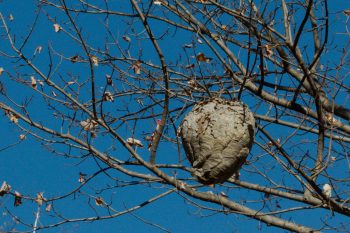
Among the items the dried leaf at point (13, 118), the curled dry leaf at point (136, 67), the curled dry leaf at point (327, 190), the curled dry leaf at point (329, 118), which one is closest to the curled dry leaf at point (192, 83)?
the curled dry leaf at point (136, 67)

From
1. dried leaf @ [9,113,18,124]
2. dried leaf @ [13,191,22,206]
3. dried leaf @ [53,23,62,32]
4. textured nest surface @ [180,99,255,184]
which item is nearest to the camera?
textured nest surface @ [180,99,255,184]

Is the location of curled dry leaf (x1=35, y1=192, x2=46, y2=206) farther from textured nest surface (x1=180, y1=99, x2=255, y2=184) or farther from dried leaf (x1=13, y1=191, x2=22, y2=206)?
Result: textured nest surface (x1=180, y1=99, x2=255, y2=184)

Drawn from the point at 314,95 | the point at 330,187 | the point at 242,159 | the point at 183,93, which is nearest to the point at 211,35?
the point at 183,93

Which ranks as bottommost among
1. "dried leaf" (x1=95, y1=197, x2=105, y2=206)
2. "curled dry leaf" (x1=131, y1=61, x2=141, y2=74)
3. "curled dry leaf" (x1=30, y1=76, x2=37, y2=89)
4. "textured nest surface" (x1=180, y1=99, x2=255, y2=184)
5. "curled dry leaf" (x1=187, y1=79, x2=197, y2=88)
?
"textured nest surface" (x1=180, y1=99, x2=255, y2=184)

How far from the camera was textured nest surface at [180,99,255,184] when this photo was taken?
14.4ft

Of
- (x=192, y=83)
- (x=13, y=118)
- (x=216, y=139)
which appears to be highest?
(x=192, y=83)

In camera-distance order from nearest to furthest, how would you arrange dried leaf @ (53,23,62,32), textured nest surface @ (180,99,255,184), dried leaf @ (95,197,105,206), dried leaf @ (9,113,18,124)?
textured nest surface @ (180,99,255,184) → dried leaf @ (9,113,18,124) → dried leaf @ (95,197,105,206) → dried leaf @ (53,23,62,32)

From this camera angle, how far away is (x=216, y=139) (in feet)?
14.4

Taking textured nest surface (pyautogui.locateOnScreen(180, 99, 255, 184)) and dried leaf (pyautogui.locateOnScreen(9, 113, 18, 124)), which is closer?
textured nest surface (pyautogui.locateOnScreen(180, 99, 255, 184))

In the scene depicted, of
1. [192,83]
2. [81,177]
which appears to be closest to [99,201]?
[81,177]

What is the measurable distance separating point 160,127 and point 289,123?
219 cm

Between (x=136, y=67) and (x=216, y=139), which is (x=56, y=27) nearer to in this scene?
(x=136, y=67)

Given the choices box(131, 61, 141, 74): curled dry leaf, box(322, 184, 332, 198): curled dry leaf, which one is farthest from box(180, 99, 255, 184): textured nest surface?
box(131, 61, 141, 74): curled dry leaf

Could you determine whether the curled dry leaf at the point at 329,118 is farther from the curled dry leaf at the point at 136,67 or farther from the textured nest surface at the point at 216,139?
the curled dry leaf at the point at 136,67
